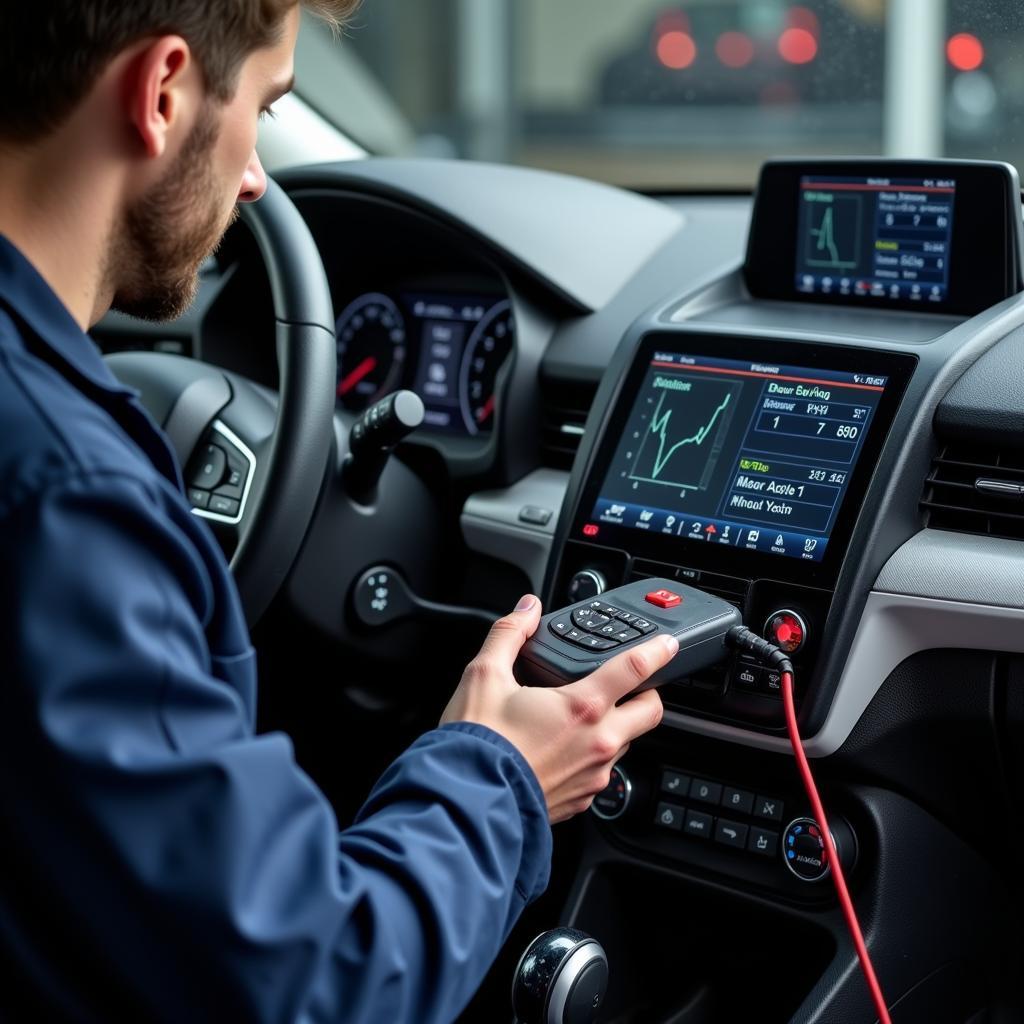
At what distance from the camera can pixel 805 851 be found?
156cm

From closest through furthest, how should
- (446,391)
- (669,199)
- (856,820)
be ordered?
(856,820), (446,391), (669,199)

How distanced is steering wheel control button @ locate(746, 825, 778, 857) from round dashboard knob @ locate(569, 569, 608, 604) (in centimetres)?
32

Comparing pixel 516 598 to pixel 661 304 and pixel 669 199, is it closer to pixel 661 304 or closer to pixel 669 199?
pixel 661 304

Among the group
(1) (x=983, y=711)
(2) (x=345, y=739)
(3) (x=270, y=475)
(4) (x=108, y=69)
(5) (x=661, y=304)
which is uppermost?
(4) (x=108, y=69)

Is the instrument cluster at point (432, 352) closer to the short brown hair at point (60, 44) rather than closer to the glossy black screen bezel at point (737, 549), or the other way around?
the glossy black screen bezel at point (737, 549)

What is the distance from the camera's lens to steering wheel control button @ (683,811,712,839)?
1.64 metres

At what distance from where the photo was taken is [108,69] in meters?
0.89

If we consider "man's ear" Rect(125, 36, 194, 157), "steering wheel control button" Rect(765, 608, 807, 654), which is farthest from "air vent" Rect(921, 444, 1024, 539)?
"man's ear" Rect(125, 36, 194, 157)

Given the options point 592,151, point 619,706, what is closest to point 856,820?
point 619,706

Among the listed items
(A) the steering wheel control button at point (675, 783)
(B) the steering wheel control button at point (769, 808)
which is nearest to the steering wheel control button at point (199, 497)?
(A) the steering wheel control button at point (675, 783)

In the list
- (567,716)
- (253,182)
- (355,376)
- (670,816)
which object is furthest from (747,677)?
(355,376)

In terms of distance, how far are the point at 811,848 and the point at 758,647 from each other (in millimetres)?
306

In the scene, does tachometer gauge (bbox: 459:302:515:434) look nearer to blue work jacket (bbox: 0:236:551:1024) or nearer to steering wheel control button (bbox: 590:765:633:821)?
steering wheel control button (bbox: 590:765:633:821)

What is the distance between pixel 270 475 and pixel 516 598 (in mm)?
435
